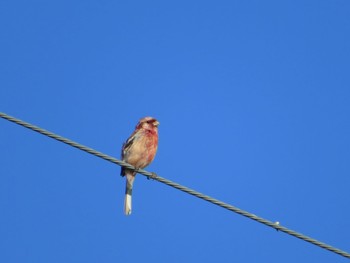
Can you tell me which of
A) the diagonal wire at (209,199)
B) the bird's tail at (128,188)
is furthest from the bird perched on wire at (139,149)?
the diagonal wire at (209,199)

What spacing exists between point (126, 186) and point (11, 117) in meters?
6.33

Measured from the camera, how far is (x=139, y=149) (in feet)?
39.9

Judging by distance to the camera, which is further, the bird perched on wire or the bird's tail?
the bird's tail

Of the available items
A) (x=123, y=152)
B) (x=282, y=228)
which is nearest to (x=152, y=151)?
(x=123, y=152)

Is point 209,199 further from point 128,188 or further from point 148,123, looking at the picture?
point 148,123

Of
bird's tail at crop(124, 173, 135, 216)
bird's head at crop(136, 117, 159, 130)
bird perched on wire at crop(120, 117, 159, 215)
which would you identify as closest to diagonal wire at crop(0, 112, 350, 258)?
bird perched on wire at crop(120, 117, 159, 215)

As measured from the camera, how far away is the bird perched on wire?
1217 centimetres

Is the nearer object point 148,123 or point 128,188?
point 128,188

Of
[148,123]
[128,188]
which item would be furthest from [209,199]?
[148,123]

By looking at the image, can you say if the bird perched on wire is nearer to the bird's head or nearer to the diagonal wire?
the bird's head

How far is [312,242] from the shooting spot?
21.2 feet

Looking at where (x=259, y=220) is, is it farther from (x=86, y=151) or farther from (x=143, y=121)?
(x=143, y=121)

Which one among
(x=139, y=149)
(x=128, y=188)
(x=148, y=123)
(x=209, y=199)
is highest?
(x=148, y=123)

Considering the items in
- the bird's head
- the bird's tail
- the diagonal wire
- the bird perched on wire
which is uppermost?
the bird's head
